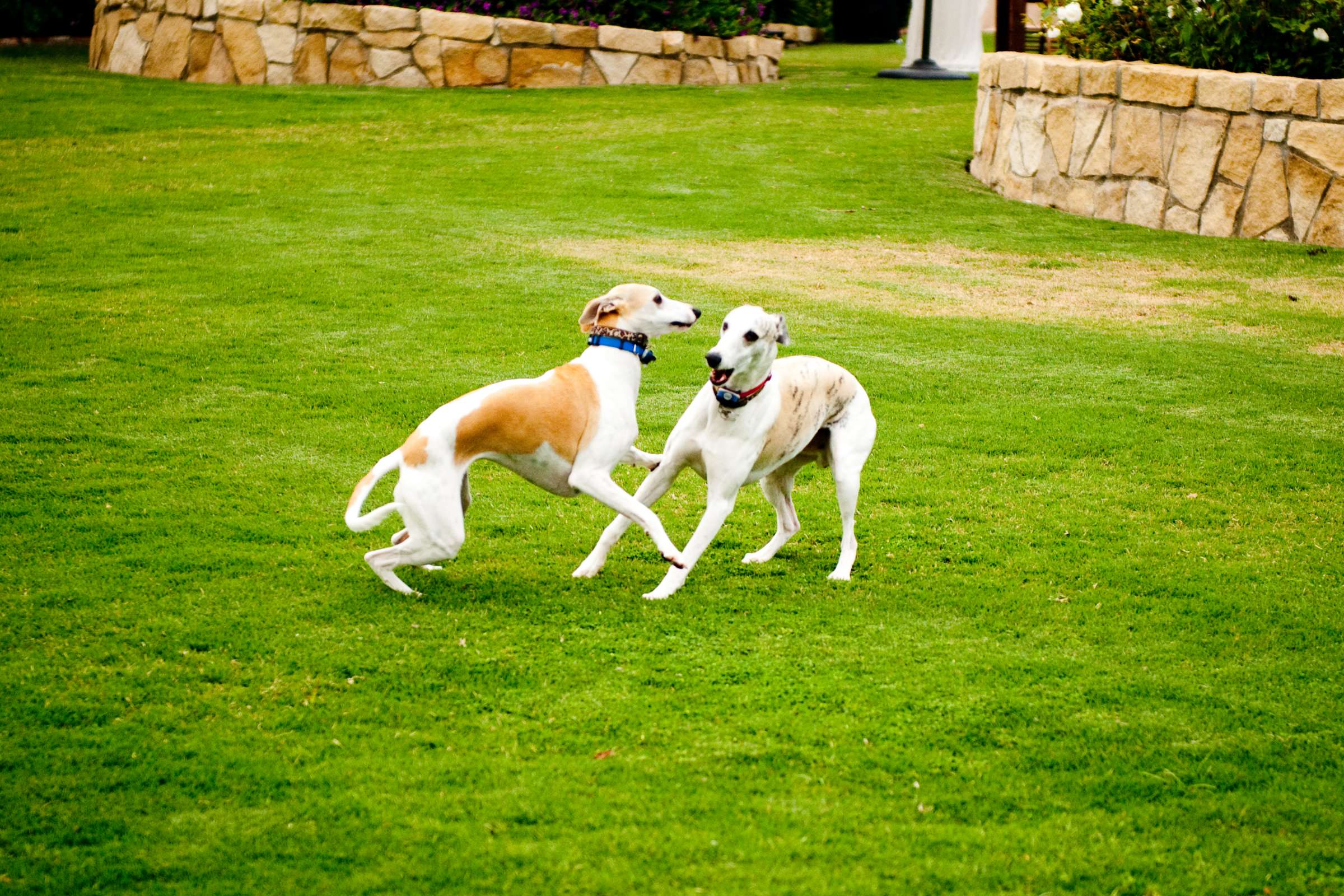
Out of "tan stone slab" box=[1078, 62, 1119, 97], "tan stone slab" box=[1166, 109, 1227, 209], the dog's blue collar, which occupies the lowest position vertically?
the dog's blue collar

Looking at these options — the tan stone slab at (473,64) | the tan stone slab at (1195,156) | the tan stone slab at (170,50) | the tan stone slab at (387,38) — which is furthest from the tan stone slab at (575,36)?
the tan stone slab at (1195,156)

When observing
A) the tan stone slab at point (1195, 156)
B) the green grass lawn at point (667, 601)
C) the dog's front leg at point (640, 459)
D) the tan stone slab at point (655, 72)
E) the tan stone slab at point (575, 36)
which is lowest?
the green grass lawn at point (667, 601)

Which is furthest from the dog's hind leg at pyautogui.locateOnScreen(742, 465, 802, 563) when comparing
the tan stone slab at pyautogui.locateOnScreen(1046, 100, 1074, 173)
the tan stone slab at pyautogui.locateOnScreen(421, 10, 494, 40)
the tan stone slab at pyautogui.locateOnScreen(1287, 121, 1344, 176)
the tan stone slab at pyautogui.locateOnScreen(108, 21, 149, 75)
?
the tan stone slab at pyautogui.locateOnScreen(108, 21, 149, 75)

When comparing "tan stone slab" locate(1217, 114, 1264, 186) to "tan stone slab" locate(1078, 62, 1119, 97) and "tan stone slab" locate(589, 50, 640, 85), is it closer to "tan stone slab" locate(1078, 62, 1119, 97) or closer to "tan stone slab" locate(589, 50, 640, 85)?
"tan stone slab" locate(1078, 62, 1119, 97)

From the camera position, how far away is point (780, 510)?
17.8 feet

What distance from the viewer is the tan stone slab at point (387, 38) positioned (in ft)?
55.9

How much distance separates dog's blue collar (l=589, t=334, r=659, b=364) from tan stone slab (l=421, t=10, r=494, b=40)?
13358mm

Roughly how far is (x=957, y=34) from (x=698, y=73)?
21.8 ft

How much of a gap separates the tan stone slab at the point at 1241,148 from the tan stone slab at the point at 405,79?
1035 cm

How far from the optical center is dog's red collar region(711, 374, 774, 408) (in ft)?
15.4

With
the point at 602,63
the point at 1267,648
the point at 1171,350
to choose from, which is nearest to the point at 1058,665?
the point at 1267,648

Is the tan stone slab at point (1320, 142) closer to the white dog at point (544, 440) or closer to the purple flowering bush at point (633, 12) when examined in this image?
the white dog at point (544, 440)

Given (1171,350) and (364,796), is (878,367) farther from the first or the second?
(364,796)

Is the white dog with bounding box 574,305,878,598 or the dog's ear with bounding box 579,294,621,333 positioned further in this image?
the dog's ear with bounding box 579,294,621,333
